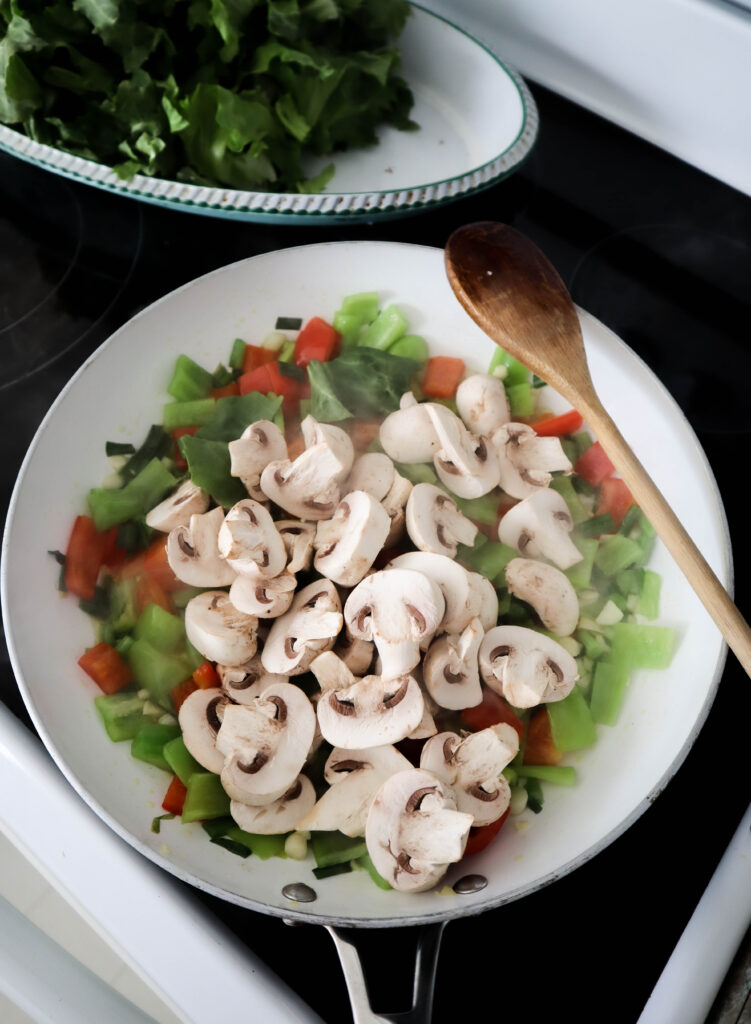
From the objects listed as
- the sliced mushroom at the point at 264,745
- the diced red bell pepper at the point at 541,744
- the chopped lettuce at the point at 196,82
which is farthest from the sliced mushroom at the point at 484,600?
the chopped lettuce at the point at 196,82

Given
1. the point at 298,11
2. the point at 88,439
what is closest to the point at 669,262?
the point at 298,11

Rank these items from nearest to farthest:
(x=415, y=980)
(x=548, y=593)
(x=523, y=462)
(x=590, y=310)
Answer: (x=415, y=980)
(x=548, y=593)
(x=523, y=462)
(x=590, y=310)

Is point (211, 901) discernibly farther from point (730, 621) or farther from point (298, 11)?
point (298, 11)

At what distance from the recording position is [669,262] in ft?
4.52

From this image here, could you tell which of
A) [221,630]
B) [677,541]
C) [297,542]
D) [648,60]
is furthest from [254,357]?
[648,60]

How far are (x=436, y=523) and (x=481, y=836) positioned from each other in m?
0.36

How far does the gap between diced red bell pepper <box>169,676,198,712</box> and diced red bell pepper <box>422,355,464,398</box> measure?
0.52 m

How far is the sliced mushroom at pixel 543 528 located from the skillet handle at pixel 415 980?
45 cm

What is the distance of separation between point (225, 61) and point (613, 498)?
0.94 metres

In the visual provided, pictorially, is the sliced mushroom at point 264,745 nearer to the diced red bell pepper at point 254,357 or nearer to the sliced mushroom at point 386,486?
the sliced mushroom at point 386,486

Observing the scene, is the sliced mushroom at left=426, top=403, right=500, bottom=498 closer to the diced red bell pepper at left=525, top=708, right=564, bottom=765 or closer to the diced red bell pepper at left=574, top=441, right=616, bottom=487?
the diced red bell pepper at left=574, top=441, right=616, bottom=487

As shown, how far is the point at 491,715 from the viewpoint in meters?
0.95

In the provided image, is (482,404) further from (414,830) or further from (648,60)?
(648,60)

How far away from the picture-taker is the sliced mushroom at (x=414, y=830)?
791 millimetres
